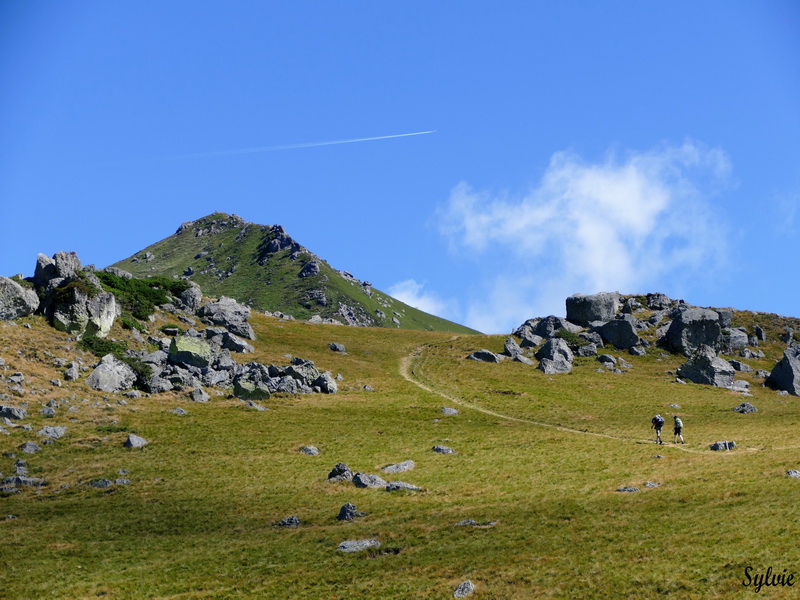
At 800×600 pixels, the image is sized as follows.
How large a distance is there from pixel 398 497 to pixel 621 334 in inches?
3246

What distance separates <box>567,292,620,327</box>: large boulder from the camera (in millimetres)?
132500

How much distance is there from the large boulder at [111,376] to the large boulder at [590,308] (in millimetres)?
87532

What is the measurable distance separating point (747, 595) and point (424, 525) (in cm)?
1853

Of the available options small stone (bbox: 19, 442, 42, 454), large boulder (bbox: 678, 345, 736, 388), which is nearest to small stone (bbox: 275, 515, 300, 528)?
small stone (bbox: 19, 442, 42, 454)

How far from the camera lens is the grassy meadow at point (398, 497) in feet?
104

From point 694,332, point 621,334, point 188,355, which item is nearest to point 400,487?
point 188,355

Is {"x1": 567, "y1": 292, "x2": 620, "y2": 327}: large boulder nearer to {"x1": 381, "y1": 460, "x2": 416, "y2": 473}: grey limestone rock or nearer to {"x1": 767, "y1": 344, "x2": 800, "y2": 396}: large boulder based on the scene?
{"x1": 767, "y1": 344, "x2": 800, "y2": 396}: large boulder

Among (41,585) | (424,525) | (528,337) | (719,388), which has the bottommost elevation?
(41,585)

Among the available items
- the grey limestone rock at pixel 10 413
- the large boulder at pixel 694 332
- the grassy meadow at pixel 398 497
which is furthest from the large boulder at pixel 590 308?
the grey limestone rock at pixel 10 413

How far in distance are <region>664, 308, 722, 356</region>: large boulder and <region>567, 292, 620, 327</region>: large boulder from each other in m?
16.2

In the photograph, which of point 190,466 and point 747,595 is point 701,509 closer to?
point 747,595

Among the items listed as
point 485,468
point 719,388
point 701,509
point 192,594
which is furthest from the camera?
point 719,388

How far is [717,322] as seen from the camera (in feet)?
386

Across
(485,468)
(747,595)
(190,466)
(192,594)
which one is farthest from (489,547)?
(190,466)
